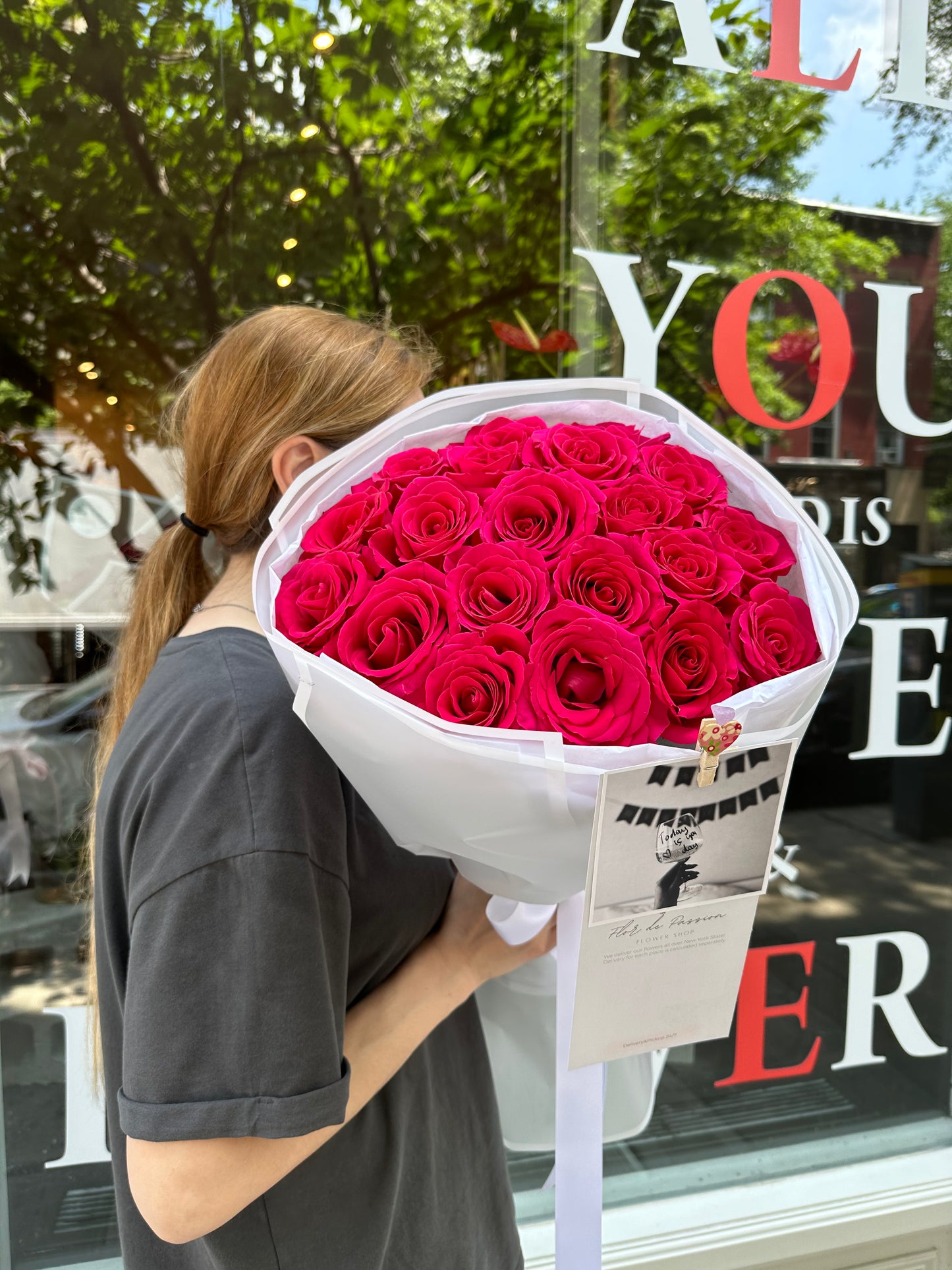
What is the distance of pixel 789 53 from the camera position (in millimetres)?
1959

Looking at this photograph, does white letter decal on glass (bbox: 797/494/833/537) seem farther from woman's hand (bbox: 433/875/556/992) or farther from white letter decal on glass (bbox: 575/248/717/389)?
woman's hand (bbox: 433/875/556/992)

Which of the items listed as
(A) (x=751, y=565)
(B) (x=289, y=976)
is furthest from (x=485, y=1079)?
(A) (x=751, y=565)

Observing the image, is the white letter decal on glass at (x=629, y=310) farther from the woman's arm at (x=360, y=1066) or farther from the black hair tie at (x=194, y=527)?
the woman's arm at (x=360, y=1066)

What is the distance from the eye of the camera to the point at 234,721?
0.76m

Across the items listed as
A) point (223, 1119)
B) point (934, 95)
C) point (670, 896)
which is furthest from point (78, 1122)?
point (934, 95)

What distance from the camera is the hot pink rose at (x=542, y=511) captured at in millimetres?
677

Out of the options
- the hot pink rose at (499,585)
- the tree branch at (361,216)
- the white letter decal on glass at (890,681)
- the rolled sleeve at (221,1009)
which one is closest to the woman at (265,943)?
the rolled sleeve at (221,1009)

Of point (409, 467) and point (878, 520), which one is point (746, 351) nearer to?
point (878, 520)

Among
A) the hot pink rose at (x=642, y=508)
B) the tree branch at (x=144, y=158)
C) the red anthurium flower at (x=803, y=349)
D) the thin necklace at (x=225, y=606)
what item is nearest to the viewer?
the hot pink rose at (x=642, y=508)

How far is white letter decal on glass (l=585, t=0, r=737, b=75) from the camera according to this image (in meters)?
1.90

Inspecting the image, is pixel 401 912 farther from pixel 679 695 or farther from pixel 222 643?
pixel 679 695

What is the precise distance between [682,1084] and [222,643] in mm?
1825

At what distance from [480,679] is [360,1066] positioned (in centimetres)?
48

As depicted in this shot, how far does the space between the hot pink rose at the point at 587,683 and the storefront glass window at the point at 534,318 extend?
1.51 meters
